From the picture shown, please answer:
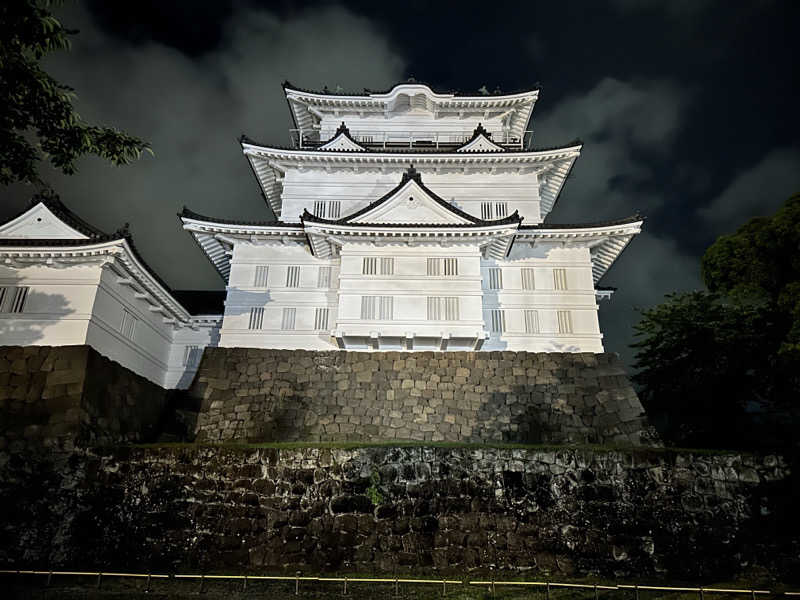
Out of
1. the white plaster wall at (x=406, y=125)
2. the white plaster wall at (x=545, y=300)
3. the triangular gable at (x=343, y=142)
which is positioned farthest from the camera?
the white plaster wall at (x=406, y=125)

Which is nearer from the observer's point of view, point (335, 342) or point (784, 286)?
point (784, 286)

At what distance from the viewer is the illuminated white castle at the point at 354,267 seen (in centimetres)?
1486

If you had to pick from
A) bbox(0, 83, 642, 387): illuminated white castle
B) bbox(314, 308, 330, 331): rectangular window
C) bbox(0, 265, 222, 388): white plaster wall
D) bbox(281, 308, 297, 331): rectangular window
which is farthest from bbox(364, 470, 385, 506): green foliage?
bbox(0, 265, 222, 388): white plaster wall

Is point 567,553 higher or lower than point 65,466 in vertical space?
lower

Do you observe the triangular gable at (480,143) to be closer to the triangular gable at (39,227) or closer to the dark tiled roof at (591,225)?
the dark tiled roof at (591,225)

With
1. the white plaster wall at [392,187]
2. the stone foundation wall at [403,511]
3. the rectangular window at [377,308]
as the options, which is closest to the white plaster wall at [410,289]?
the rectangular window at [377,308]

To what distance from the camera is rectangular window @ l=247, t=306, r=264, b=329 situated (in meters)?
18.4

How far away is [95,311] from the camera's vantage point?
14.7 m

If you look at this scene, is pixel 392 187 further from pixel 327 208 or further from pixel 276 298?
pixel 276 298

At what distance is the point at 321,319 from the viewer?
18500 millimetres

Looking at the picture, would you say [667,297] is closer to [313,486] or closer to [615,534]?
[615,534]

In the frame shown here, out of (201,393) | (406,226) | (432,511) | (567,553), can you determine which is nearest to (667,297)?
(406,226)

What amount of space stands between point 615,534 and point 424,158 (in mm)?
16724

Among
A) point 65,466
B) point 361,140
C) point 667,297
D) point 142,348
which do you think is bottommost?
point 65,466
